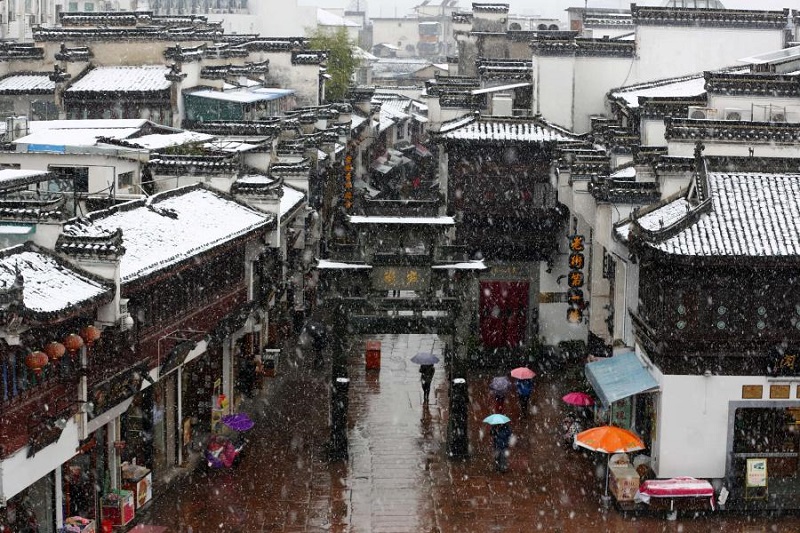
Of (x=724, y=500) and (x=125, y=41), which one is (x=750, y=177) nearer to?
(x=724, y=500)

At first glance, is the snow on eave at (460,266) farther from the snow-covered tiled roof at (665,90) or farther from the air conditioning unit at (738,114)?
the snow-covered tiled roof at (665,90)

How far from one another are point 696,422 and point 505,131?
21.3 meters

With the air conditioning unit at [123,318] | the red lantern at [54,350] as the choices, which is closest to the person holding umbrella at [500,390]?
the air conditioning unit at [123,318]

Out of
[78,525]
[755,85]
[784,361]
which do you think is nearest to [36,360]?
[78,525]

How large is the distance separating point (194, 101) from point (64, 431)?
32030 millimetres

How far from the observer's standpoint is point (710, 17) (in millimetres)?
53469

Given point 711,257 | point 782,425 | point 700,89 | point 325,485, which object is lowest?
point 325,485

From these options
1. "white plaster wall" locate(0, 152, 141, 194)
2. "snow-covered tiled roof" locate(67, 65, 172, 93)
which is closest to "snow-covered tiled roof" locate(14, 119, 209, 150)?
"white plaster wall" locate(0, 152, 141, 194)

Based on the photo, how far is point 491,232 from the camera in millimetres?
48875

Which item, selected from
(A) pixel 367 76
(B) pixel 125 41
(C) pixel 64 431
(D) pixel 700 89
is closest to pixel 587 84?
(D) pixel 700 89

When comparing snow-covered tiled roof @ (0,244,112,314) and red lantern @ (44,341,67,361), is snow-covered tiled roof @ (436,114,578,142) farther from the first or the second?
red lantern @ (44,341,67,361)

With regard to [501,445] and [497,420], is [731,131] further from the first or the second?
[501,445]

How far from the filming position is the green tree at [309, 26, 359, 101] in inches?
3113

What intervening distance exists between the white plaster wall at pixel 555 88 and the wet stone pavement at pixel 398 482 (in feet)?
54.1
